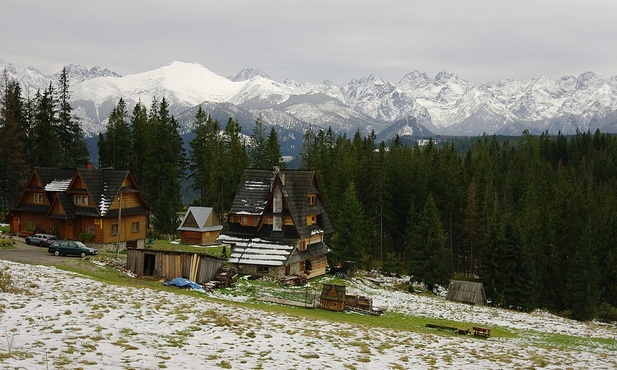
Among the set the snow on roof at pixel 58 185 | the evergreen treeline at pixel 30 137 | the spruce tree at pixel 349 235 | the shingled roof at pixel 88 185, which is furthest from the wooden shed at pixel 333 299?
the evergreen treeline at pixel 30 137

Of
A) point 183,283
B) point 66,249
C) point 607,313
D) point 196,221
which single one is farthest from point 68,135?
point 607,313

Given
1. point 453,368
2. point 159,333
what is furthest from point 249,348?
point 453,368

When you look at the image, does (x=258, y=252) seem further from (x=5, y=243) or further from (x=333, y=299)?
(x=5, y=243)

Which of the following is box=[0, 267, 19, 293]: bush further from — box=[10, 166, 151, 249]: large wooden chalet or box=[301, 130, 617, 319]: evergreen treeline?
box=[301, 130, 617, 319]: evergreen treeline

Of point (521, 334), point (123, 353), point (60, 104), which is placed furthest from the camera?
point (60, 104)

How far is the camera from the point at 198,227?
71.8m

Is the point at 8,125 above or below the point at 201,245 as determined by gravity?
above

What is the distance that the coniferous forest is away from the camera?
2753 inches

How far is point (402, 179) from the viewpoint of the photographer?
309 feet

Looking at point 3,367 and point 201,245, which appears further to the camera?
point 201,245

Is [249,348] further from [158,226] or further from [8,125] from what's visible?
[8,125]

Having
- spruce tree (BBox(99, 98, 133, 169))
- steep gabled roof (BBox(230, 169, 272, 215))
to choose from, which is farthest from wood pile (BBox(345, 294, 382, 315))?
spruce tree (BBox(99, 98, 133, 169))

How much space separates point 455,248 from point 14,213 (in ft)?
239

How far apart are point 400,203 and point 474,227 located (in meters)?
14.8
